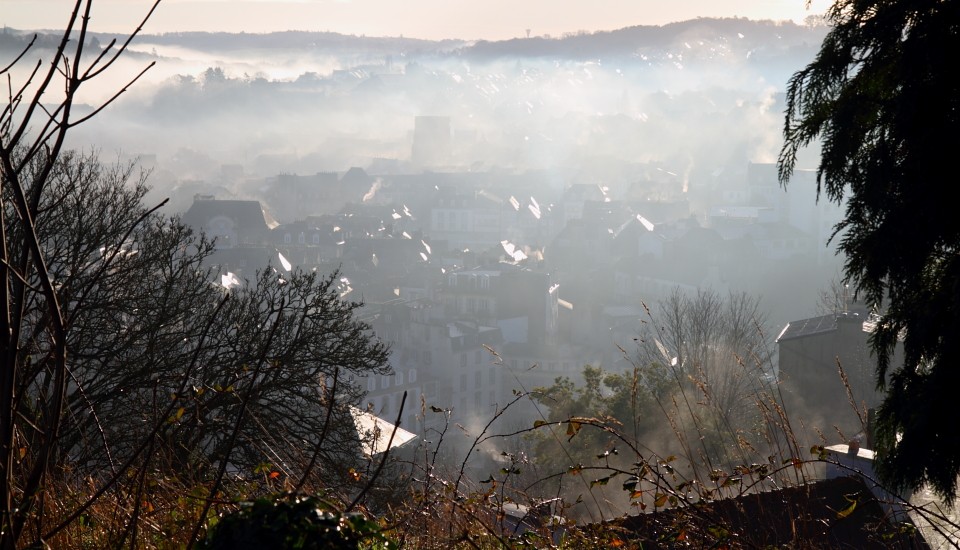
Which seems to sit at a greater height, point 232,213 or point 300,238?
point 232,213

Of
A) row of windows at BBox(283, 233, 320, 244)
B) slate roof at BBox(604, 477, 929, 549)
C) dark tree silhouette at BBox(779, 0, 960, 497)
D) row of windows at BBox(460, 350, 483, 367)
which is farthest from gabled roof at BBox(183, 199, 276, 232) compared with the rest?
dark tree silhouette at BBox(779, 0, 960, 497)

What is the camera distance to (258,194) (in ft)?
265

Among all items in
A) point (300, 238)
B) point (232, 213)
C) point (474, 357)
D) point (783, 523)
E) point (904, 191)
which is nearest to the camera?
point (904, 191)

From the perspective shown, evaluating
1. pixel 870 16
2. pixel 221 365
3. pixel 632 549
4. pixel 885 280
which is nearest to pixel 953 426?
pixel 885 280

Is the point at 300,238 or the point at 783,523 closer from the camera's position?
the point at 783,523

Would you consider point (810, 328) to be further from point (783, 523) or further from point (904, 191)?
point (904, 191)

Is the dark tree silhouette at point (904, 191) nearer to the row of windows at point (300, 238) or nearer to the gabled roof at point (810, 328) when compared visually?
the gabled roof at point (810, 328)

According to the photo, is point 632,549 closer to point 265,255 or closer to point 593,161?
point 265,255

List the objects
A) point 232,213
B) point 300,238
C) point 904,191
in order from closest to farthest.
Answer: point 904,191 → point 232,213 → point 300,238

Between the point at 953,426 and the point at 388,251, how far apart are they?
5138 cm

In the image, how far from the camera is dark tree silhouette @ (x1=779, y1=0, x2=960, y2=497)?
321 centimetres

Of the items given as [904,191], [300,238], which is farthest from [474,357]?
[904,191]

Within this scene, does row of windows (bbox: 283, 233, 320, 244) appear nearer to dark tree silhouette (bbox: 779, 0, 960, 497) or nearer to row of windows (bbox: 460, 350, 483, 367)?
row of windows (bbox: 460, 350, 483, 367)

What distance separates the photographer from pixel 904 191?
336cm
